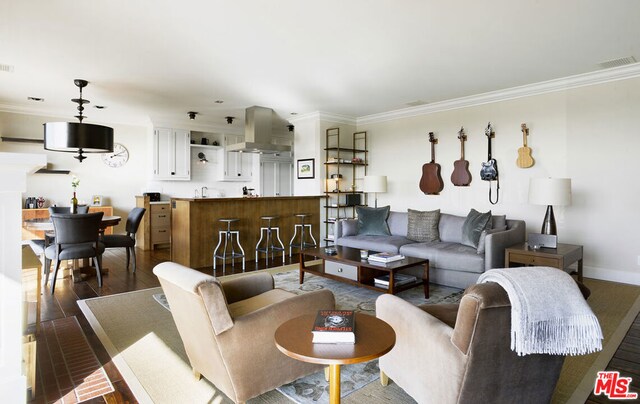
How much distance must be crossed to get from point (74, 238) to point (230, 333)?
327 centimetres

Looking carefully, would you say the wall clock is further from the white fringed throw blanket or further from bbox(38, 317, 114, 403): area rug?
the white fringed throw blanket

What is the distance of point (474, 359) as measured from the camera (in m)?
1.46

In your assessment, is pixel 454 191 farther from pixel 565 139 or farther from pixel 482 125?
pixel 565 139

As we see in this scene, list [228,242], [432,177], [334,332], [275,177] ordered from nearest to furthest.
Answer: [334,332] < [228,242] < [432,177] < [275,177]

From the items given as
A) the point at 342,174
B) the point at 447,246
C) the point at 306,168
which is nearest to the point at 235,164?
the point at 306,168

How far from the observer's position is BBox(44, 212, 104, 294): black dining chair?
13.3 ft

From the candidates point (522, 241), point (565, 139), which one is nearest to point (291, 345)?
point (522, 241)

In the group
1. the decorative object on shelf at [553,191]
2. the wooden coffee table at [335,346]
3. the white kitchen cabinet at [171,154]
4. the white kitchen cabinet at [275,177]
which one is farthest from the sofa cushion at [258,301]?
the white kitchen cabinet at [275,177]

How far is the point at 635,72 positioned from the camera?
4395mm

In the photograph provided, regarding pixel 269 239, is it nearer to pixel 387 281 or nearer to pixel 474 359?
pixel 387 281

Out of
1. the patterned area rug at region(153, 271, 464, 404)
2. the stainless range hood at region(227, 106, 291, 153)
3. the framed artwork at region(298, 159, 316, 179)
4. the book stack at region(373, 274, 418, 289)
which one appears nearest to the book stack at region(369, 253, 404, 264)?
the book stack at region(373, 274, 418, 289)

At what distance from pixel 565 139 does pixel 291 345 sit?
499cm

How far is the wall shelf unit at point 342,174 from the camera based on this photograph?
A: 23.2ft

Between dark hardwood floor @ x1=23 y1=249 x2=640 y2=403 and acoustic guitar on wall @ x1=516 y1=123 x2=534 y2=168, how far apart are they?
2490mm
